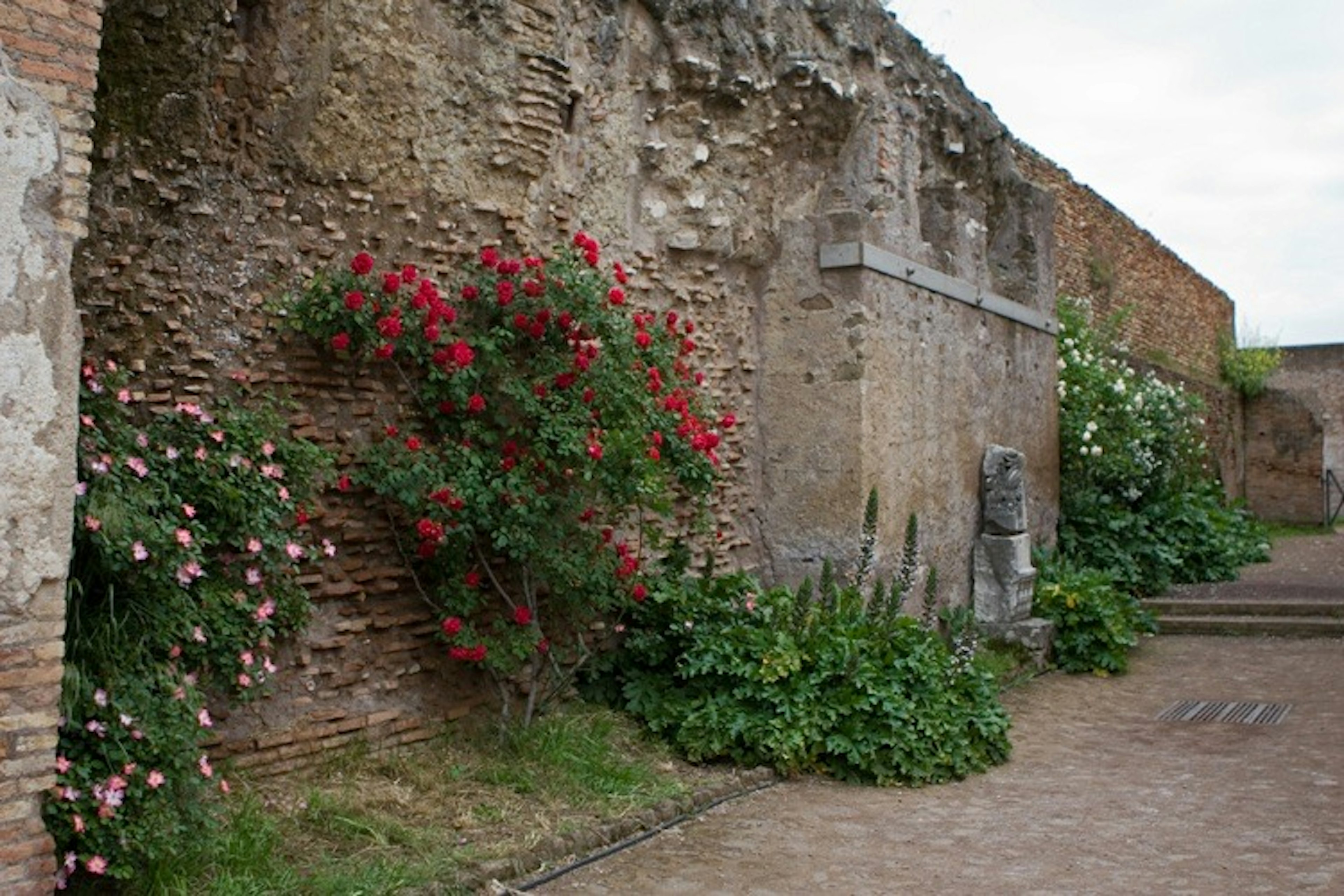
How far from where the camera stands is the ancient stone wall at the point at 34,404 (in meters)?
3.58

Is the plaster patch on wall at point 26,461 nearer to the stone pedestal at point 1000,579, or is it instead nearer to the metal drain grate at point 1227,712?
the metal drain grate at point 1227,712

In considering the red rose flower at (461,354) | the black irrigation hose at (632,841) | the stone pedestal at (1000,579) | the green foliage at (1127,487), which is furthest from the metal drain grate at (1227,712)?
the red rose flower at (461,354)

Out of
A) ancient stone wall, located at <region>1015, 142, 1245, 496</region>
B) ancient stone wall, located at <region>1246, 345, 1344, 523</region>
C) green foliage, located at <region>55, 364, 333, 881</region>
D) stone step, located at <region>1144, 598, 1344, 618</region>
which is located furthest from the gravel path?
ancient stone wall, located at <region>1246, 345, 1344, 523</region>

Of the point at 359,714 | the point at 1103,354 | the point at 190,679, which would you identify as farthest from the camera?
the point at 1103,354

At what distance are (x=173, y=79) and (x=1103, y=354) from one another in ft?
40.1

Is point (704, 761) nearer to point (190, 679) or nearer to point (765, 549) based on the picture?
point (765, 549)

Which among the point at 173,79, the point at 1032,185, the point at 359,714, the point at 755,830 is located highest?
the point at 1032,185

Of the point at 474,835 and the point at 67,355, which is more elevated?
the point at 67,355

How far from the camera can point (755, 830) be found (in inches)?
223

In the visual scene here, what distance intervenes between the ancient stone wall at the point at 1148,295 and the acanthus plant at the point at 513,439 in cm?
971

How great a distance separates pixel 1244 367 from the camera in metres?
23.7

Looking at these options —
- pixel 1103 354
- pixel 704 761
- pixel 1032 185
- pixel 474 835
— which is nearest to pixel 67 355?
pixel 474 835

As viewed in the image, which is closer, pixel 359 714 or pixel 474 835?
pixel 474 835

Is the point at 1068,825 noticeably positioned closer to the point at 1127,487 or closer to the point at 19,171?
the point at 19,171
